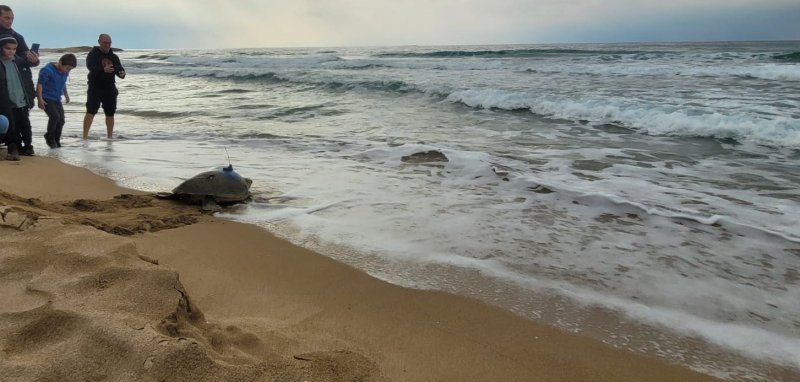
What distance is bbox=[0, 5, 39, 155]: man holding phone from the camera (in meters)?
5.78

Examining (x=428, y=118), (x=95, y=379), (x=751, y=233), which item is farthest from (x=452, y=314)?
(x=428, y=118)

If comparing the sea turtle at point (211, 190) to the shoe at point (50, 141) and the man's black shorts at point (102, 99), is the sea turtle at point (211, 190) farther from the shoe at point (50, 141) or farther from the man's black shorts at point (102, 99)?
the man's black shorts at point (102, 99)

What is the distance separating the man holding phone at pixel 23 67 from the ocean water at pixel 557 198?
0.49 m

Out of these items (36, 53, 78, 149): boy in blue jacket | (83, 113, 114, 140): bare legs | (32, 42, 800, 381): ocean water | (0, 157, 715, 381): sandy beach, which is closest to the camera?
(0, 157, 715, 381): sandy beach

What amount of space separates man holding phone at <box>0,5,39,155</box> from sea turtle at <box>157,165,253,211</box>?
3.22m

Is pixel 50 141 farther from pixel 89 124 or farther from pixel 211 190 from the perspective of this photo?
pixel 211 190

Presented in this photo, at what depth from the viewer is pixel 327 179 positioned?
17.3 ft

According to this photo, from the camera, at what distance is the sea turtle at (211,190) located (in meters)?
4.17

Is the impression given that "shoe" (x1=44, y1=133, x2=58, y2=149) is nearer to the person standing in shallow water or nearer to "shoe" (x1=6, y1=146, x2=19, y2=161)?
the person standing in shallow water

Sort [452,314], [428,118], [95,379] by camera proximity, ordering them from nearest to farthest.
→ [95,379] → [452,314] → [428,118]

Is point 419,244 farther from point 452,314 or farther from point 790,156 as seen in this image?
point 790,156

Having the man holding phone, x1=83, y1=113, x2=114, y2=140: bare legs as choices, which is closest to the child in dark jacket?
the man holding phone

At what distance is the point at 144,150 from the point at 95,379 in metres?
6.21

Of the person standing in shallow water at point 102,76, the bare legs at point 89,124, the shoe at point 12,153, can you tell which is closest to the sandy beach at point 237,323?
the shoe at point 12,153
